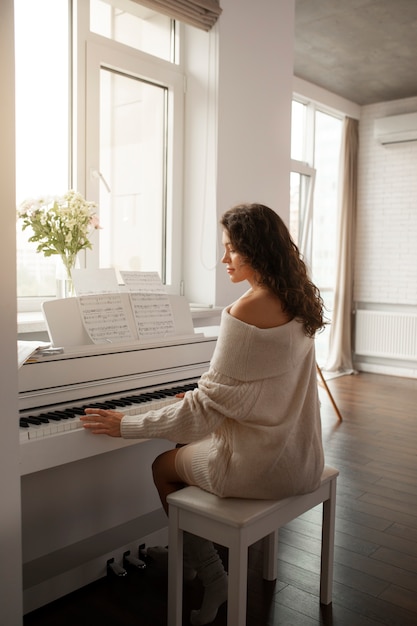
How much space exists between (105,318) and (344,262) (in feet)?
17.4

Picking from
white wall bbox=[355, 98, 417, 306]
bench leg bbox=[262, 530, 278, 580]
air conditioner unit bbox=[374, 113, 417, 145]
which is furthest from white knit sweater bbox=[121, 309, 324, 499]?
air conditioner unit bbox=[374, 113, 417, 145]

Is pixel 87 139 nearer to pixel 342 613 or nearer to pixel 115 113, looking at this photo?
pixel 115 113

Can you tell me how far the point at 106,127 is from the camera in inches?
136

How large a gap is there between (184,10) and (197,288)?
5.22ft

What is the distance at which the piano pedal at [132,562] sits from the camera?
245cm

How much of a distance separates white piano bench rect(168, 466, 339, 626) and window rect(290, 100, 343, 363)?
480cm

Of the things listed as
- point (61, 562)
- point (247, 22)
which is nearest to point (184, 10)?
point (247, 22)

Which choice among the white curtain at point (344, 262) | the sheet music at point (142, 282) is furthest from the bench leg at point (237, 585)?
the white curtain at point (344, 262)

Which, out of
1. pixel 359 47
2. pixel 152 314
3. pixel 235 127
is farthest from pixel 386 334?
pixel 152 314

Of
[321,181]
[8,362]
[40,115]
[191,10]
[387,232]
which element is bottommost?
[8,362]

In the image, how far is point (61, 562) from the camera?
7.52 feet

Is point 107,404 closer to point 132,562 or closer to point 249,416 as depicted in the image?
point 249,416

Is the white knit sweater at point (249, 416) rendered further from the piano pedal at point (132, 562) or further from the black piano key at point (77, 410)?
the piano pedal at point (132, 562)

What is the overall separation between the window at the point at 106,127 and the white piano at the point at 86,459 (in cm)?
97
